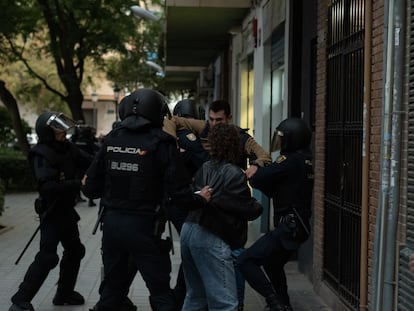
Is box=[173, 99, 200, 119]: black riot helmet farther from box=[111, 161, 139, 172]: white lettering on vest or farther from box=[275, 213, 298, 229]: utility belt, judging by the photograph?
box=[111, 161, 139, 172]: white lettering on vest

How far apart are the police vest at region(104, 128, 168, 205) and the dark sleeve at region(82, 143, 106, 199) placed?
9 cm

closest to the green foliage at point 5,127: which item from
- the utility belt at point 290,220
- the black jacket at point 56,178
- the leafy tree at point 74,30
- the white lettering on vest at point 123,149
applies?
the leafy tree at point 74,30

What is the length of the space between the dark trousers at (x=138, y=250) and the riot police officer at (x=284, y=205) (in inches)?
46.6

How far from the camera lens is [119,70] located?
33.5m

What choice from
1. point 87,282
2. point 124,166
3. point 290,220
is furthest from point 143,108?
point 87,282

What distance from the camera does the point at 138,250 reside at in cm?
494

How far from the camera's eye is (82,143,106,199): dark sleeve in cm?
520

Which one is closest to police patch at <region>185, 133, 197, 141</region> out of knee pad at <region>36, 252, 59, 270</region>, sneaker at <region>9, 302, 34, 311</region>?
knee pad at <region>36, 252, 59, 270</region>

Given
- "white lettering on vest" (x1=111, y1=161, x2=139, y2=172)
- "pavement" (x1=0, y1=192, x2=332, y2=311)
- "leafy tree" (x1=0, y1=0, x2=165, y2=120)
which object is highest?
"leafy tree" (x1=0, y1=0, x2=165, y2=120)

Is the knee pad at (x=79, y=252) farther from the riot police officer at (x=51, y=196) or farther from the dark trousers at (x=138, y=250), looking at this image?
the dark trousers at (x=138, y=250)

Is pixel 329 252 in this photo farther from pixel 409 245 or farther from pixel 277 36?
pixel 277 36

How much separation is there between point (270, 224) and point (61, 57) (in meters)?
13.3

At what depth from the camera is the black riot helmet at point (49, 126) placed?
6590mm

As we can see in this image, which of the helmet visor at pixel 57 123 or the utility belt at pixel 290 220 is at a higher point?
the helmet visor at pixel 57 123
